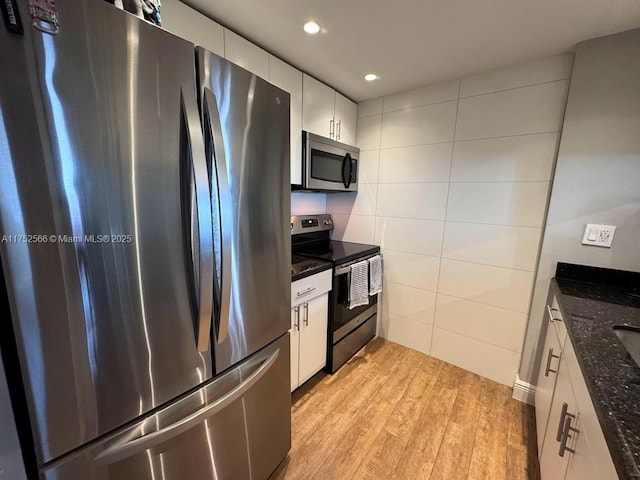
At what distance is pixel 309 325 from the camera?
5.98ft

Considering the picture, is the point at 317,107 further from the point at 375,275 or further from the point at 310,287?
the point at 375,275

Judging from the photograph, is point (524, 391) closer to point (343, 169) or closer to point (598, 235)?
point (598, 235)

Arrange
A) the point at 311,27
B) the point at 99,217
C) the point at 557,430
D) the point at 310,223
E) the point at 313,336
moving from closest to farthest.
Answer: the point at 99,217
the point at 557,430
the point at 311,27
the point at 313,336
the point at 310,223

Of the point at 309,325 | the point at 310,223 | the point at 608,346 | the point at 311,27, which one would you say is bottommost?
the point at 309,325

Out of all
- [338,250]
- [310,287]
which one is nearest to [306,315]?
[310,287]

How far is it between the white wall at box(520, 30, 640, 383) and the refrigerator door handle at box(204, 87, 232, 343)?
188 cm

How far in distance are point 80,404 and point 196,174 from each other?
0.66 metres

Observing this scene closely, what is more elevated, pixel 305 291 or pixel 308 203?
pixel 308 203

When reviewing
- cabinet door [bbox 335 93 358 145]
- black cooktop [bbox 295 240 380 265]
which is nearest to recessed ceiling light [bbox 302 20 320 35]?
cabinet door [bbox 335 93 358 145]

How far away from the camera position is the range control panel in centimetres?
230

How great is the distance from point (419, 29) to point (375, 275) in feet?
5.53

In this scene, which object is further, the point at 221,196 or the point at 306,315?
the point at 306,315

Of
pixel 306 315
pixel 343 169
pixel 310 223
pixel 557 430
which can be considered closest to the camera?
pixel 557 430

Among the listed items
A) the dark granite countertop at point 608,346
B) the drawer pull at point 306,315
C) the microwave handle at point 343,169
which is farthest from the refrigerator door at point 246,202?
the microwave handle at point 343,169
